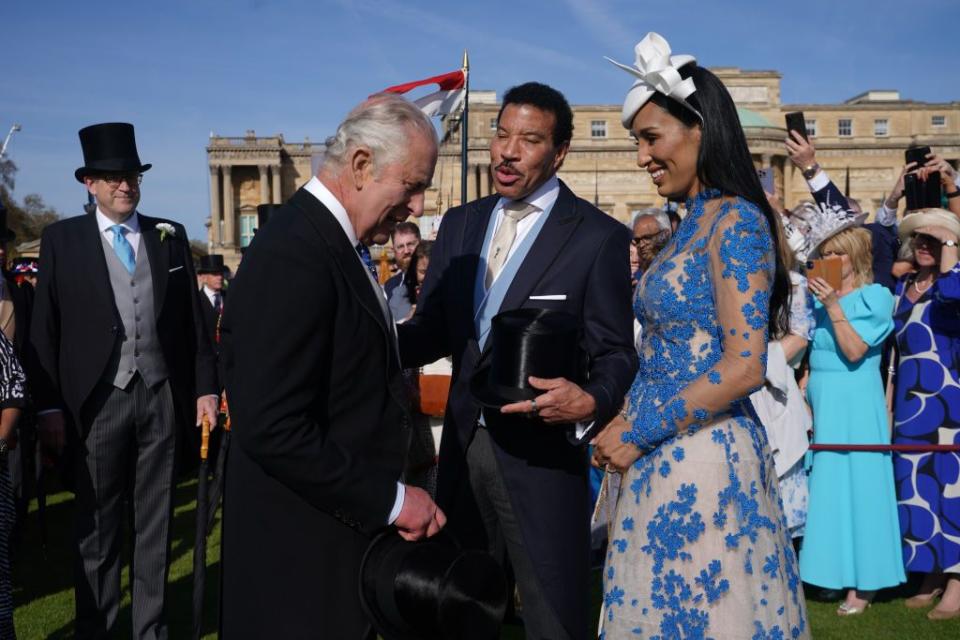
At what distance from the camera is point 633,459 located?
9.39 ft

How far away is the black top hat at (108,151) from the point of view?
4.84 m

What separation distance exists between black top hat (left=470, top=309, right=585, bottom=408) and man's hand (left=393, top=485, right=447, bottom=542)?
46 centimetres

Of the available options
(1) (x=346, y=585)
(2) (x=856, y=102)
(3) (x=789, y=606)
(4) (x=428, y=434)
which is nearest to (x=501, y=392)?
(1) (x=346, y=585)

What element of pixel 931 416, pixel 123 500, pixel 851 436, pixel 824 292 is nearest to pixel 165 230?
pixel 123 500

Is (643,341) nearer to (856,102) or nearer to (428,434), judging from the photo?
(428,434)

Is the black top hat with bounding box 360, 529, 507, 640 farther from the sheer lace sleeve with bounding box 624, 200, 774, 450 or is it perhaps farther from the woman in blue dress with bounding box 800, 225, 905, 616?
the woman in blue dress with bounding box 800, 225, 905, 616

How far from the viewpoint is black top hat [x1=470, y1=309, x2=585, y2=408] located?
270 centimetres

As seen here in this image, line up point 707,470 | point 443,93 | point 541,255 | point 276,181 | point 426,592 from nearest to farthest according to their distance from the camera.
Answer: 1. point 426,592
2. point 707,470
3. point 541,255
4. point 443,93
5. point 276,181

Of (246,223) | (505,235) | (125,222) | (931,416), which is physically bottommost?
(931,416)

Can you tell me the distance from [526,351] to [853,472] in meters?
4.45

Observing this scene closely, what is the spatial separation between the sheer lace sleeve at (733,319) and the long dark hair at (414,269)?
16.2 ft

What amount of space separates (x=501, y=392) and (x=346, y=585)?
0.76 metres

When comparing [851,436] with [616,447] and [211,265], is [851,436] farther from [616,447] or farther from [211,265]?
[211,265]

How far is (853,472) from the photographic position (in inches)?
244
